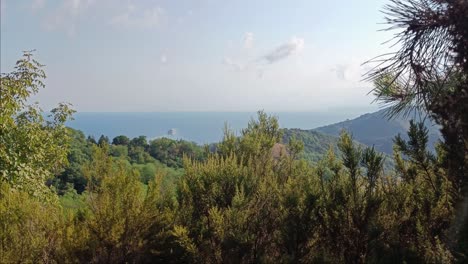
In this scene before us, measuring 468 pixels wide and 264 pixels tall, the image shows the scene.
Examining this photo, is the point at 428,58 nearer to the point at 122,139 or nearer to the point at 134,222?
the point at 134,222

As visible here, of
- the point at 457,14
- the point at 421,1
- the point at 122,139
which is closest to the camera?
the point at 457,14

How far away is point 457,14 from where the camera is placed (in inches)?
103

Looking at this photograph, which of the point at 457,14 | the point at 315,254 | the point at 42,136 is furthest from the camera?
the point at 42,136

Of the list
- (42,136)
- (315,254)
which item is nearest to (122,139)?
(42,136)

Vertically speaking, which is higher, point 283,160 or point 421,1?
point 421,1

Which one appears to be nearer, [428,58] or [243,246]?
[428,58]

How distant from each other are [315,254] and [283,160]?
9.23 feet

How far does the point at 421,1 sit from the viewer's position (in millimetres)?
2992

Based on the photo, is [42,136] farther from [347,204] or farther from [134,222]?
[347,204]

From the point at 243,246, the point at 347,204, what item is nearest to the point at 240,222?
the point at 243,246

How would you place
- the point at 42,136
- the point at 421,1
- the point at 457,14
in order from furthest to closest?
the point at 42,136
the point at 421,1
the point at 457,14

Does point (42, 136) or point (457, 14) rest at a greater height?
point (457, 14)

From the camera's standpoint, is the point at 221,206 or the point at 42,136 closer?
the point at 221,206

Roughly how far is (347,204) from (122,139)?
5554cm
